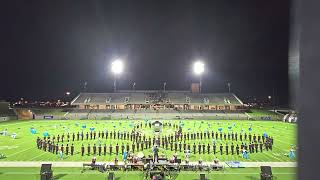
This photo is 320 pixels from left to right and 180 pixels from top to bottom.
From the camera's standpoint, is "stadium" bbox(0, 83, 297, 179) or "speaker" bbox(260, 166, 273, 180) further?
"stadium" bbox(0, 83, 297, 179)

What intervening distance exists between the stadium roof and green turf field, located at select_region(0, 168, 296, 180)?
194 feet

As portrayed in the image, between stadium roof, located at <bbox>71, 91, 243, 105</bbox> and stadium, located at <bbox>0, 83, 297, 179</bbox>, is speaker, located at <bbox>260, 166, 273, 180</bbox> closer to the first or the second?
stadium, located at <bbox>0, 83, 297, 179</bbox>

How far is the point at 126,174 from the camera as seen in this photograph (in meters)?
17.3

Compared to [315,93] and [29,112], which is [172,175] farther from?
[29,112]

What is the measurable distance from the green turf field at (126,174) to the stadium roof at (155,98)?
59.2m

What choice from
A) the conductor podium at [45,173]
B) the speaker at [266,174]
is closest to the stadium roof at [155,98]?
the conductor podium at [45,173]

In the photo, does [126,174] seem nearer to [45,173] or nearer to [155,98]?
[45,173]

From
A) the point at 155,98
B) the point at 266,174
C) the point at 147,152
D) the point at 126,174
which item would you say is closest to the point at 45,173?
the point at 126,174

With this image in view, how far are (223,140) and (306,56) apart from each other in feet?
104

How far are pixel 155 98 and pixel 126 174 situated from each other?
2516 inches

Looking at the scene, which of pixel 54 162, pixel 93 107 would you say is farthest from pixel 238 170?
pixel 93 107

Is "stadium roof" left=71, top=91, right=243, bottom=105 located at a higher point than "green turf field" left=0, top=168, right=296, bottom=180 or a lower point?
higher

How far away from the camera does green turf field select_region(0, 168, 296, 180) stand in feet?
53.9

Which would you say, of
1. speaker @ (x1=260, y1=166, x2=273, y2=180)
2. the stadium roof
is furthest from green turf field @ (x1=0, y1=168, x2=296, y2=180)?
the stadium roof
